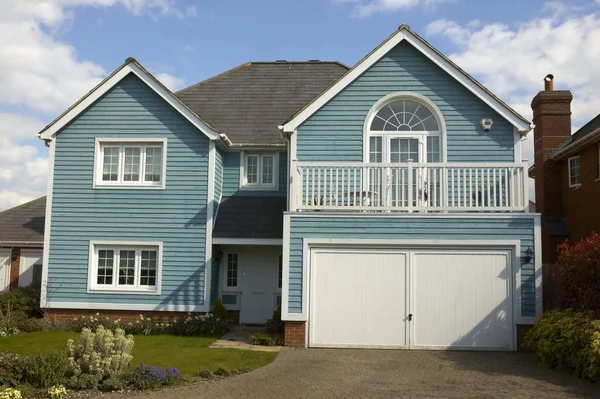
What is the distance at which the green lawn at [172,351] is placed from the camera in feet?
36.8

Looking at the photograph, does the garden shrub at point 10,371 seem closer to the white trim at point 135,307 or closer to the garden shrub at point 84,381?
the garden shrub at point 84,381

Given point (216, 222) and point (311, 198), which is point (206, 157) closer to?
point (216, 222)

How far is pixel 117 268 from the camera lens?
52.8 feet

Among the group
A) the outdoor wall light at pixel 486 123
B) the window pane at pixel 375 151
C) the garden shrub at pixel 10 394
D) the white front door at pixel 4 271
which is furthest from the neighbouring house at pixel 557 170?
the white front door at pixel 4 271

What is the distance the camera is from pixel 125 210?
16.1 meters

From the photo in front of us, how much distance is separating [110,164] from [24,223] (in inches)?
259

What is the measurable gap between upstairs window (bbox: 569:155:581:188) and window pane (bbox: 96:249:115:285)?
14.5 meters

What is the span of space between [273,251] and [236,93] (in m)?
5.73

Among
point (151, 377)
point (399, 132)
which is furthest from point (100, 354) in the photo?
point (399, 132)

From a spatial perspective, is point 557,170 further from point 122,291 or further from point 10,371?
point 10,371

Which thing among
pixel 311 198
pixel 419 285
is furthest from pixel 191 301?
pixel 419 285

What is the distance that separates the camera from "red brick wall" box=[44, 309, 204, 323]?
15711mm

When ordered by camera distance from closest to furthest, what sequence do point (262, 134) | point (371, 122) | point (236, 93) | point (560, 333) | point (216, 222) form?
point (560, 333) < point (371, 122) < point (216, 222) < point (262, 134) < point (236, 93)

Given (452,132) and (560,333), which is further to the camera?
(452,132)
